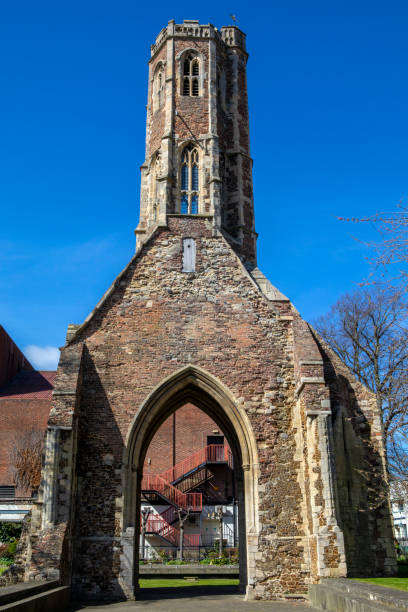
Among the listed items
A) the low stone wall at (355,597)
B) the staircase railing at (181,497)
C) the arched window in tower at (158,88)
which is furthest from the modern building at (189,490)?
the arched window in tower at (158,88)

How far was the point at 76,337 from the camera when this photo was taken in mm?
16594

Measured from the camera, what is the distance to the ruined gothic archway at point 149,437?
14.8 meters

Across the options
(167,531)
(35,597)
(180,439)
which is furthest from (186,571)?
(180,439)

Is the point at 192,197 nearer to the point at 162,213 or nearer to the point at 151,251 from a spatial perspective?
the point at 162,213

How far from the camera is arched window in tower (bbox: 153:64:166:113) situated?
23328 millimetres

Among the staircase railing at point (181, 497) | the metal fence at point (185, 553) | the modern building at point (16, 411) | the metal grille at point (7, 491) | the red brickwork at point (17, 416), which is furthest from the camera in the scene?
the red brickwork at point (17, 416)

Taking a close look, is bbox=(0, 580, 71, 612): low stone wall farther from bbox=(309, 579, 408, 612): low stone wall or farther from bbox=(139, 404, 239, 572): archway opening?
bbox=(139, 404, 239, 572): archway opening

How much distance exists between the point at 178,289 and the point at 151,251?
1.54m

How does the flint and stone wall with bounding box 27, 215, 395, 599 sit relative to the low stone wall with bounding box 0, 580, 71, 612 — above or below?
above

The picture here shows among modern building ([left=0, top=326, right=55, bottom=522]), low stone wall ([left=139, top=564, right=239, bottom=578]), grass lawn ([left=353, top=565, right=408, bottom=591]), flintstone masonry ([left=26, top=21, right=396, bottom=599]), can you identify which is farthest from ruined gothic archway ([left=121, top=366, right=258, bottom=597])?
modern building ([left=0, top=326, right=55, bottom=522])

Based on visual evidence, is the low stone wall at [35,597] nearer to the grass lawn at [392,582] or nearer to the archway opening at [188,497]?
the grass lawn at [392,582]

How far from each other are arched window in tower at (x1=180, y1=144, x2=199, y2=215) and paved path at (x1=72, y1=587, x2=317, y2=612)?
39.3 feet

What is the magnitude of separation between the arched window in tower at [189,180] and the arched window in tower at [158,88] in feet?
9.35

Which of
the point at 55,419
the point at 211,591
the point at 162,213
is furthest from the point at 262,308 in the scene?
the point at 211,591
